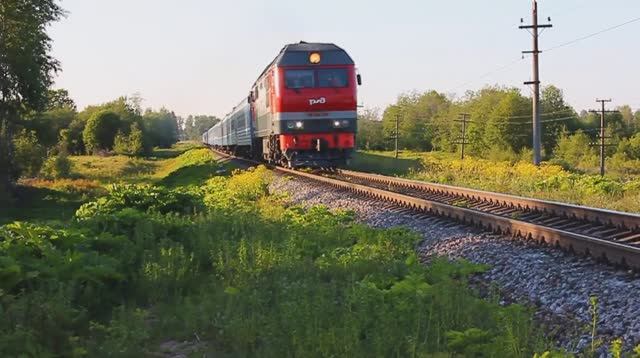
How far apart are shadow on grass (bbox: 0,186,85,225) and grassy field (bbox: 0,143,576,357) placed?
48.9 ft

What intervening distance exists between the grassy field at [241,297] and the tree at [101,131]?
86.9 metres

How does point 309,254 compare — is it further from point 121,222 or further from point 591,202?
point 591,202

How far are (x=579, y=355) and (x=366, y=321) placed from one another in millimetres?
1625

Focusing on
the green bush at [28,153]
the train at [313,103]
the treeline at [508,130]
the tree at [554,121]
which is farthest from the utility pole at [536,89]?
the tree at [554,121]

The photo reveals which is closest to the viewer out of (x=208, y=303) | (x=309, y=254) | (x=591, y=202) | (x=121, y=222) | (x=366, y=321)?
(x=366, y=321)

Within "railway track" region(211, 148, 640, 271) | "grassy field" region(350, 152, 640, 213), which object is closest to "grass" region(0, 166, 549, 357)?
"railway track" region(211, 148, 640, 271)

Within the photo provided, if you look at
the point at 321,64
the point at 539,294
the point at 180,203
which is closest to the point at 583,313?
the point at 539,294

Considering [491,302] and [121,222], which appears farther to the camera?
[121,222]

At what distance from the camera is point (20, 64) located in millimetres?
30562

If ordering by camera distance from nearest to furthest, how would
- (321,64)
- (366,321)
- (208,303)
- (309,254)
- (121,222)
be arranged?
(366,321)
(208,303)
(309,254)
(121,222)
(321,64)

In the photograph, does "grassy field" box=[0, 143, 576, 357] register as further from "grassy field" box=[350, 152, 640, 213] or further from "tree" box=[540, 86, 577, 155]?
"tree" box=[540, 86, 577, 155]

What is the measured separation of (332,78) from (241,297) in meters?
15.8

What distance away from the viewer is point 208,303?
650 centimetres

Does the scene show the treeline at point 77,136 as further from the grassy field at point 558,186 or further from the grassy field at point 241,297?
the grassy field at point 241,297
